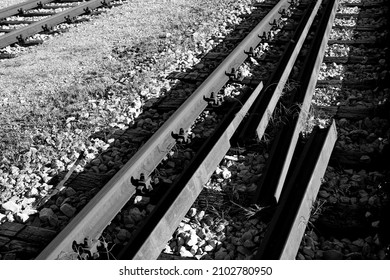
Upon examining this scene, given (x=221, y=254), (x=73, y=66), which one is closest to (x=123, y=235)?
(x=221, y=254)

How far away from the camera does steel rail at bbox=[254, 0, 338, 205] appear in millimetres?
4086

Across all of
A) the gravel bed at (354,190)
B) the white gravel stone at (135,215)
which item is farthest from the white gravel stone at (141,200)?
the gravel bed at (354,190)

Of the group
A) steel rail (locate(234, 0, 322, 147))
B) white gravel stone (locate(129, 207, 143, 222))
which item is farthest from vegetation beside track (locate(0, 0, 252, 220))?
steel rail (locate(234, 0, 322, 147))

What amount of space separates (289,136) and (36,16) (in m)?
8.54

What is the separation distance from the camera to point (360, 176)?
4.41 metres

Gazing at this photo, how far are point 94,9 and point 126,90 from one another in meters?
5.51

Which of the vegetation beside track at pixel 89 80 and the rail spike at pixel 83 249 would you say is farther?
the vegetation beside track at pixel 89 80

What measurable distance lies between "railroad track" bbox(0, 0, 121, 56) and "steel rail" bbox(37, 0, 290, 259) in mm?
4963

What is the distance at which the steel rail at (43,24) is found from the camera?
9234 mm

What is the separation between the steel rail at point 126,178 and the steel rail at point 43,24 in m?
4.95

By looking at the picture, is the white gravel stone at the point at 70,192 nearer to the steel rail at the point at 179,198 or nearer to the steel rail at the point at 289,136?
the steel rail at the point at 179,198

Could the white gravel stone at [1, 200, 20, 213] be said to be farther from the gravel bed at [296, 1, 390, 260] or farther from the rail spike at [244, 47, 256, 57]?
the rail spike at [244, 47, 256, 57]

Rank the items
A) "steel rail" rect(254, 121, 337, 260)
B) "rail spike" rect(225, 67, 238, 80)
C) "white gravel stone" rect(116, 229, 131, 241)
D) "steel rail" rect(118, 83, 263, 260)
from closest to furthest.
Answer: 1. "steel rail" rect(254, 121, 337, 260)
2. "steel rail" rect(118, 83, 263, 260)
3. "white gravel stone" rect(116, 229, 131, 241)
4. "rail spike" rect(225, 67, 238, 80)

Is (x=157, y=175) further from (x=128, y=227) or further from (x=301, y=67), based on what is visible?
(x=301, y=67)
